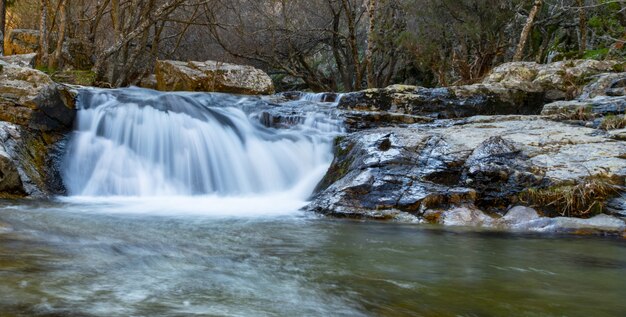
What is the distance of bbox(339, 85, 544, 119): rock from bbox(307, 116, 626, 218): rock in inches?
114

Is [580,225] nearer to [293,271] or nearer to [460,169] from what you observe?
[460,169]

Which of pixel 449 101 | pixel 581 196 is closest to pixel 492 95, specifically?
pixel 449 101

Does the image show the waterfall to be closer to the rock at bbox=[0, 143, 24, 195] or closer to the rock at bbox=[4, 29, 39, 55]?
the rock at bbox=[0, 143, 24, 195]

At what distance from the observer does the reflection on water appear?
6.87 feet

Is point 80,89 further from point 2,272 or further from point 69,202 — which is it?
point 2,272

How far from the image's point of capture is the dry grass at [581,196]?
5.08 m

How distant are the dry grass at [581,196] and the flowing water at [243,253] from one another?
67 centimetres

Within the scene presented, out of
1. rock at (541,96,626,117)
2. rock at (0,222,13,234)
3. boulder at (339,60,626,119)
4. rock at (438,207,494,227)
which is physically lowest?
rock at (438,207,494,227)

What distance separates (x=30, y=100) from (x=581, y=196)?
7.31 meters

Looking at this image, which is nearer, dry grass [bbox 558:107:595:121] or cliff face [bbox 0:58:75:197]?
cliff face [bbox 0:58:75:197]

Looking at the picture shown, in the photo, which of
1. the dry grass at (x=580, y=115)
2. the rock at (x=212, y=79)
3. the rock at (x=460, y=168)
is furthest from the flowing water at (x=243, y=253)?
the rock at (x=212, y=79)

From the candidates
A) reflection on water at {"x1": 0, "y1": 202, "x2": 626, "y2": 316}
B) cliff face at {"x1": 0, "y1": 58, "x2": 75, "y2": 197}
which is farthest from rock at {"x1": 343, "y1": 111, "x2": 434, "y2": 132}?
cliff face at {"x1": 0, "y1": 58, "x2": 75, "y2": 197}

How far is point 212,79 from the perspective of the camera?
13.0 metres

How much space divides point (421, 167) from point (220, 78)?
8.39m
